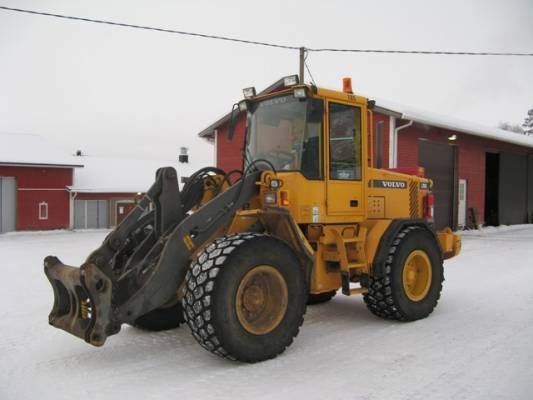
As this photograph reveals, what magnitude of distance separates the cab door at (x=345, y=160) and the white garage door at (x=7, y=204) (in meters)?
19.7

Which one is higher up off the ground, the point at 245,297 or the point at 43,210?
the point at 43,210

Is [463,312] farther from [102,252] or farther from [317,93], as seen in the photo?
[102,252]

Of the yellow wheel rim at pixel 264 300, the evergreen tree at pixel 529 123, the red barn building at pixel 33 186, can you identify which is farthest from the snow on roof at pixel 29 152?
the evergreen tree at pixel 529 123

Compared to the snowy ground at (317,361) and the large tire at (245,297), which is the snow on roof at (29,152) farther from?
the large tire at (245,297)

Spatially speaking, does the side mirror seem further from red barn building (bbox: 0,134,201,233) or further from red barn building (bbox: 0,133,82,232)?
red barn building (bbox: 0,133,82,232)

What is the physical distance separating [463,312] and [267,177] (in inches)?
130

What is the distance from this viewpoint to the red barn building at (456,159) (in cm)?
1686

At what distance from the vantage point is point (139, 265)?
4.77 m

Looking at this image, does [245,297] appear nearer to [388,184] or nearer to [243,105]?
[243,105]

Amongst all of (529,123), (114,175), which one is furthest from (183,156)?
(529,123)

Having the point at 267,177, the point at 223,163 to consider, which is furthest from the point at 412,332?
the point at 223,163

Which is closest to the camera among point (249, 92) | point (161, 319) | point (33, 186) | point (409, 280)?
point (161, 319)

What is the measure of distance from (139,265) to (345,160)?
8.35ft

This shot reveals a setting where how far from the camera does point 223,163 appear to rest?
2078cm
